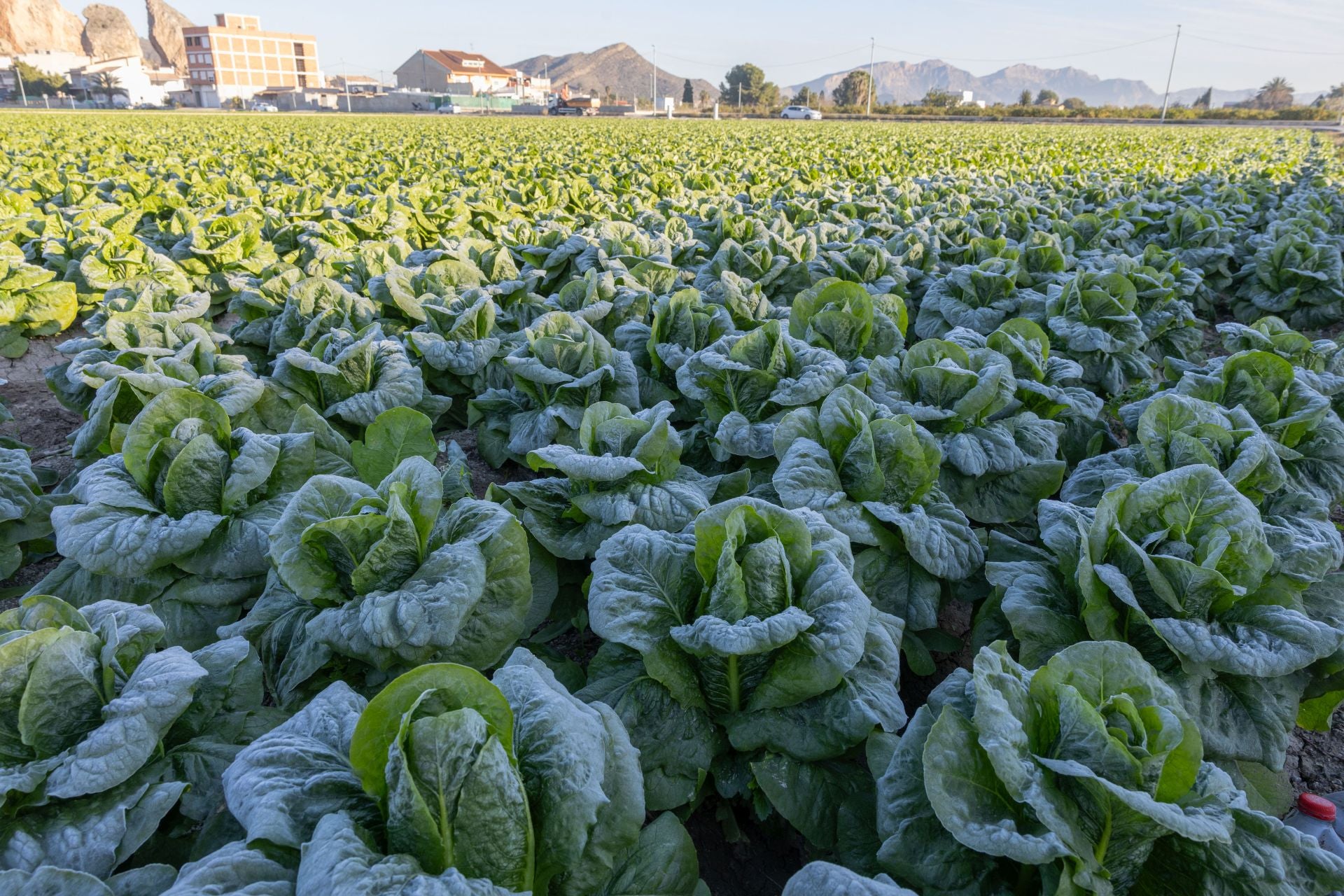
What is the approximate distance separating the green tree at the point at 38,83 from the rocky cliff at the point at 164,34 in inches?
4185

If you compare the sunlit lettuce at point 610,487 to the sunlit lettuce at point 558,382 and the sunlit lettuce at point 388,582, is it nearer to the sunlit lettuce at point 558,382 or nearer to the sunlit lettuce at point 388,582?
the sunlit lettuce at point 388,582

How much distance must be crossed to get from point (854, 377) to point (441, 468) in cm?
248

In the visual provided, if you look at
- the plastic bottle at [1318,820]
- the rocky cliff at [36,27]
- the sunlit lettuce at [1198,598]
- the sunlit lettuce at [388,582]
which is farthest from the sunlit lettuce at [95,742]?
the rocky cliff at [36,27]

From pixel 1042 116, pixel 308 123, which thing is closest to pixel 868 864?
pixel 308 123

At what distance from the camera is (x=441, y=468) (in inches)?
174

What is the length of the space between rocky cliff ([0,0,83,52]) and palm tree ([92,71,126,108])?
62.3 meters

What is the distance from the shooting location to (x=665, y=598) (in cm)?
A: 222

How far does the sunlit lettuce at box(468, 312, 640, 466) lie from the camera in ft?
12.5

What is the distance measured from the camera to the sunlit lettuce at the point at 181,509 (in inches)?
101

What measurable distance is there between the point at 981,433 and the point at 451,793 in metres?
2.66

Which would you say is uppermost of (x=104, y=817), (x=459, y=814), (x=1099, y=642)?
(x=1099, y=642)

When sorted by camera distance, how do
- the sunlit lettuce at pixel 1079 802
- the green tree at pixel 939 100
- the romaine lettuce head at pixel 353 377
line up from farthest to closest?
the green tree at pixel 939 100, the romaine lettuce head at pixel 353 377, the sunlit lettuce at pixel 1079 802

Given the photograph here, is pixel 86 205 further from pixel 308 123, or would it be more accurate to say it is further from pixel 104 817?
pixel 308 123

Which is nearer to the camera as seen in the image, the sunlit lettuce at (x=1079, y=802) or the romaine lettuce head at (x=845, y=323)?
the sunlit lettuce at (x=1079, y=802)
